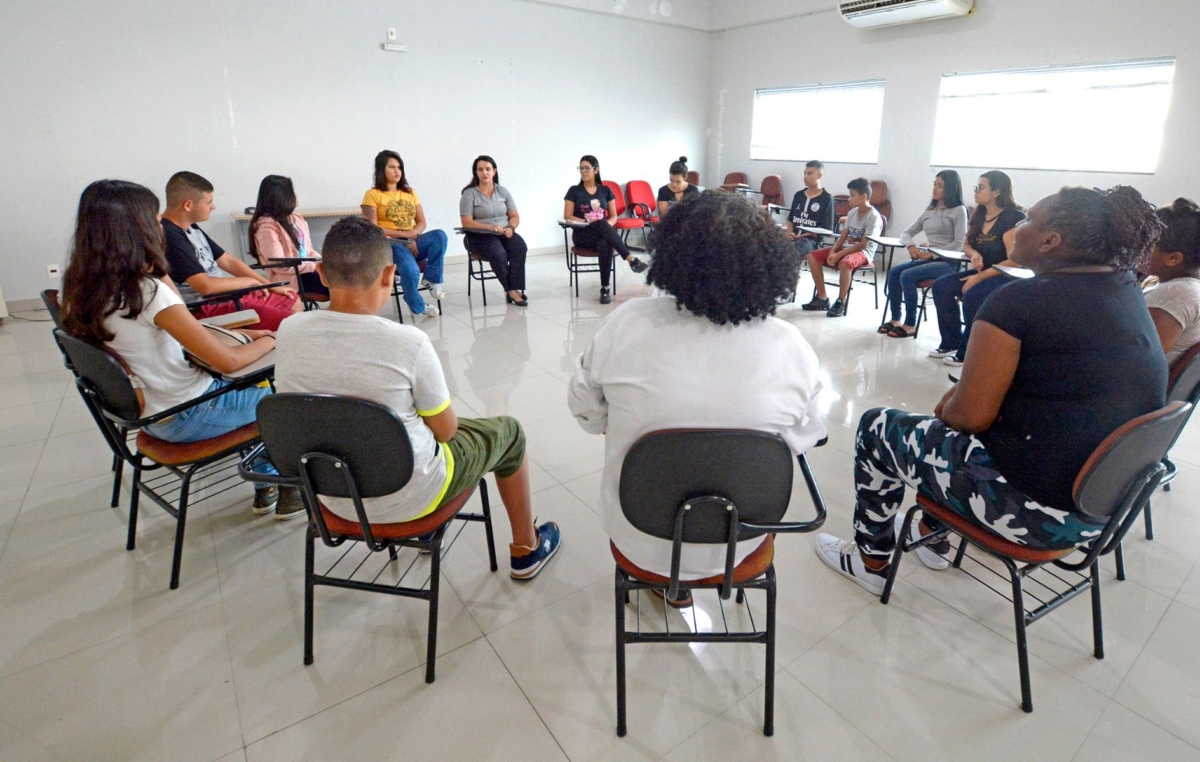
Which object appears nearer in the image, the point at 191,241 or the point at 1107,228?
the point at 1107,228

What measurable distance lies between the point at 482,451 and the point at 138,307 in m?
1.03

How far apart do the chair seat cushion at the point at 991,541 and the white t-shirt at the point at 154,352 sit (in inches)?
83.7

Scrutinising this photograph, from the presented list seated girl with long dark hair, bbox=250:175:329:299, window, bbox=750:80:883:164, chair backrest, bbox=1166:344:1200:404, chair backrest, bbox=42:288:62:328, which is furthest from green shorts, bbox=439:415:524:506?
window, bbox=750:80:883:164

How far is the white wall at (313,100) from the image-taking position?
4.84 m

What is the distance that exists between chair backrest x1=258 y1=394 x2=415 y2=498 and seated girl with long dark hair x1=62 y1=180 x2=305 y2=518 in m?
0.63

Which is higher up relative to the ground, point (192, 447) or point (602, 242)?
point (602, 242)

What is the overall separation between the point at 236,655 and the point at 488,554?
732 millimetres

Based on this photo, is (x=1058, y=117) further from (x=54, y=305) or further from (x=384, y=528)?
(x=54, y=305)

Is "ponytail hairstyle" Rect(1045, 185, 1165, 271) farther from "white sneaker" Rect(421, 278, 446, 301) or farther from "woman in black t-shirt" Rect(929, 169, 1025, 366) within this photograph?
"white sneaker" Rect(421, 278, 446, 301)

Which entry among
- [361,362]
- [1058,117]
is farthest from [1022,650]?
[1058,117]

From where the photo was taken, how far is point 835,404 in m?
3.26

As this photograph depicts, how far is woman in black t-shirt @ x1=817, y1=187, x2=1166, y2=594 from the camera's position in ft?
4.52

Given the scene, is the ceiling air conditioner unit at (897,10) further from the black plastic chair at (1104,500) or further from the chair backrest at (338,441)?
the chair backrest at (338,441)

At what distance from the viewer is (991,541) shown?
1515mm
